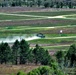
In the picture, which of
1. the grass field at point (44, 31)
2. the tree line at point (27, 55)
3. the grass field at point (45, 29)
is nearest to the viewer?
the tree line at point (27, 55)

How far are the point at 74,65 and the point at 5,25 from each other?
61468 millimetres

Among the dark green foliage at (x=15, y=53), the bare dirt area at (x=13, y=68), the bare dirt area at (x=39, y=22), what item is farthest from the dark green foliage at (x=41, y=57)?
the bare dirt area at (x=39, y=22)

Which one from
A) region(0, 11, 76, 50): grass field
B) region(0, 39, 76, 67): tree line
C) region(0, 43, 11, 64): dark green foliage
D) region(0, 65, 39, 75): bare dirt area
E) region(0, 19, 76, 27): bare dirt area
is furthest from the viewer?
region(0, 19, 76, 27): bare dirt area

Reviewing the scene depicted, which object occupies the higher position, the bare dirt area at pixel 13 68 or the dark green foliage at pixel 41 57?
the dark green foliage at pixel 41 57

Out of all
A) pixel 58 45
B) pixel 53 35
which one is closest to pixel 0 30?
pixel 53 35

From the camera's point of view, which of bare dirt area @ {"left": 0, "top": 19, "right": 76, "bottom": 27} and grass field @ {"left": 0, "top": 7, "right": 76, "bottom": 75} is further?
bare dirt area @ {"left": 0, "top": 19, "right": 76, "bottom": 27}

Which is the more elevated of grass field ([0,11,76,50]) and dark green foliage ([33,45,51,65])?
dark green foliage ([33,45,51,65])

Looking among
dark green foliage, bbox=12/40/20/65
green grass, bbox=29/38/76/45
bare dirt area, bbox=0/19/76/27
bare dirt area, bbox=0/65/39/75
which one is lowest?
bare dirt area, bbox=0/19/76/27

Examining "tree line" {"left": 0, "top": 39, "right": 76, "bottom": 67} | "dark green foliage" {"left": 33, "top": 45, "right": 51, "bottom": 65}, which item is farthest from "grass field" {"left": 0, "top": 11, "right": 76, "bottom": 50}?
"dark green foliage" {"left": 33, "top": 45, "right": 51, "bottom": 65}

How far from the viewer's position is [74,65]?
147 ft

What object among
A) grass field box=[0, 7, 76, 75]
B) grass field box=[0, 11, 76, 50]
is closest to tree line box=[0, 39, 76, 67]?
grass field box=[0, 7, 76, 75]

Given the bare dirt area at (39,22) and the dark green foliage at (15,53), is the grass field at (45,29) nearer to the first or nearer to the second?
the bare dirt area at (39,22)

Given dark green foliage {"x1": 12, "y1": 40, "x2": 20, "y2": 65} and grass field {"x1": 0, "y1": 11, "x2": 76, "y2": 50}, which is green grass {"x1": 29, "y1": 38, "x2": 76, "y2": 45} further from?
dark green foliage {"x1": 12, "y1": 40, "x2": 20, "y2": 65}

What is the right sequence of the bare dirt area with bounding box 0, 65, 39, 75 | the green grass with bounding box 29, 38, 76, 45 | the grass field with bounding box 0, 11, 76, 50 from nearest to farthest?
the bare dirt area with bounding box 0, 65, 39, 75
the green grass with bounding box 29, 38, 76, 45
the grass field with bounding box 0, 11, 76, 50
